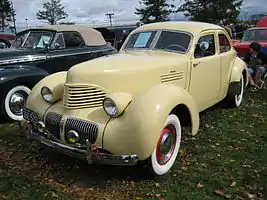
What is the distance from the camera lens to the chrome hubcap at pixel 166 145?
13.2 feet

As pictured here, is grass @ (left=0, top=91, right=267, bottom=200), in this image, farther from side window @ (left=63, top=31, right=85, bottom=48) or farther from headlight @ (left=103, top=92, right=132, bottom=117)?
side window @ (left=63, top=31, right=85, bottom=48)

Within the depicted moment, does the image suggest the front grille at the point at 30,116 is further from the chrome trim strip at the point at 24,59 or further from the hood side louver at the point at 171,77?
the chrome trim strip at the point at 24,59

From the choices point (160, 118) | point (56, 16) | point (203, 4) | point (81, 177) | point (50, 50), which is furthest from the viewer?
point (56, 16)

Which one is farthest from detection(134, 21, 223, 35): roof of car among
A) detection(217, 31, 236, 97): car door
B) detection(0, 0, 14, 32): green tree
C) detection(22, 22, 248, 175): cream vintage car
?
detection(0, 0, 14, 32): green tree

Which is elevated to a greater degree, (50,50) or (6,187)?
(50,50)

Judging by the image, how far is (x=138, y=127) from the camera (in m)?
3.61

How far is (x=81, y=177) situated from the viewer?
4.13m

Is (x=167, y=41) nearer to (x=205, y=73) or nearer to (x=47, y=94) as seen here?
A: (x=205, y=73)

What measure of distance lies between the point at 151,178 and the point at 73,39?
493 cm

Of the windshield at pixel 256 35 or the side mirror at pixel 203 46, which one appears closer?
the side mirror at pixel 203 46

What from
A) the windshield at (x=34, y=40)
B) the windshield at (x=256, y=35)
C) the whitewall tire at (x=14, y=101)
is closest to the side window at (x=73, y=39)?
the windshield at (x=34, y=40)

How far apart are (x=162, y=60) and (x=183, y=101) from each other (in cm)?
88

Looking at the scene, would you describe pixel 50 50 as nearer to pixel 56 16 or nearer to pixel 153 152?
pixel 153 152

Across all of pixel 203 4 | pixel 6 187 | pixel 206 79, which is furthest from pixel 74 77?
pixel 203 4
